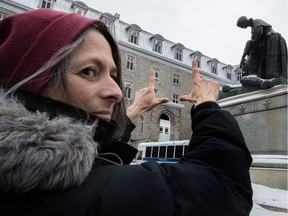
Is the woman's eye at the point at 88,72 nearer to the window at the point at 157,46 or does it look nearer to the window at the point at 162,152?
the window at the point at 162,152

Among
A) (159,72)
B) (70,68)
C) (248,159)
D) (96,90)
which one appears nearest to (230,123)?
(248,159)

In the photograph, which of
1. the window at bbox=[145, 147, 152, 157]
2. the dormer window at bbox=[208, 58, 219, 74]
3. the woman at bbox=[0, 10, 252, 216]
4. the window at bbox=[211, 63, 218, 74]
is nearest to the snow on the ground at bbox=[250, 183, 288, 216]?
the woman at bbox=[0, 10, 252, 216]

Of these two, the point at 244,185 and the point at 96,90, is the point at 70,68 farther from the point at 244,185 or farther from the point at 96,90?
the point at 244,185

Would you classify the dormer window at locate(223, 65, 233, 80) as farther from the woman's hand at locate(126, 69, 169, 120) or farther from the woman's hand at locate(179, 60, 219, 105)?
the woman's hand at locate(179, 60, 219, 105)

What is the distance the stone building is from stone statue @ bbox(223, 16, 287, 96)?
14527 millimetres

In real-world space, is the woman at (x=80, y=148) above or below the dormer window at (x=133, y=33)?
below

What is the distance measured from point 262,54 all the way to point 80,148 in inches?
288

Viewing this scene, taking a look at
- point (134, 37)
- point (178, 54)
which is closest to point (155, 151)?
point (134, 37)

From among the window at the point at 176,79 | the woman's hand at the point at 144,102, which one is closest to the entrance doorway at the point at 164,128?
the window at the point at 176,79

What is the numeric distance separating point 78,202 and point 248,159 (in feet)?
2.14

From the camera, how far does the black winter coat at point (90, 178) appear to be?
2.12ft

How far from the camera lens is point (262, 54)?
22.5ft

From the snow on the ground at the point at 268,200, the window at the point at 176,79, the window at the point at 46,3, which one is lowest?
the snow on the ground at the point at 268,200

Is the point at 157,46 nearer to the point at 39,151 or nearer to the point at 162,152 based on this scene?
the point at 162,152
